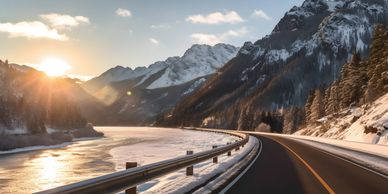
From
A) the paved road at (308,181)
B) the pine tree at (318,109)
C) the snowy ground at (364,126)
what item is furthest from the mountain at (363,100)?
the paved road at (308,181)

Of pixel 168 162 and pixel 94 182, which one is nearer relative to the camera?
pixel 94 182

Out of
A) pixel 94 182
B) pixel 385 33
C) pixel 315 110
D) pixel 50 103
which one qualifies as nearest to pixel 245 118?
pixel 315 110

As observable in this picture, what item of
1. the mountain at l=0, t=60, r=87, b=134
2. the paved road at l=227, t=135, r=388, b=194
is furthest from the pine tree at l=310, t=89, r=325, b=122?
the paved road at l=227, t=135, r=388, b=194

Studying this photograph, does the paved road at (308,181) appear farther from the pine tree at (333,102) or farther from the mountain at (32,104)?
the mountain at (32,104)

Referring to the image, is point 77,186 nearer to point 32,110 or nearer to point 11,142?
point 11,142

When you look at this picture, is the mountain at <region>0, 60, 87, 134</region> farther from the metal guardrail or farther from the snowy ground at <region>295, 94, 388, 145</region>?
the metal guardrail

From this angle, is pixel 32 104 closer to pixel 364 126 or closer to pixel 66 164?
pixel 66 164

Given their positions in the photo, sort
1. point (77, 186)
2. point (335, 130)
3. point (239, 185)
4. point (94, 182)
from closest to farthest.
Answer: point (77, 186)
point (94, 182)
point (239, 185)
point (335, 130)

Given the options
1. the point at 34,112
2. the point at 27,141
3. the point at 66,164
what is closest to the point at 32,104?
the point at 34,112

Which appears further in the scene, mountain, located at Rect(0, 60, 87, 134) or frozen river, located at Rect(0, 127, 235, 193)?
mountain, located at Rect(0, 60, 87, 134)

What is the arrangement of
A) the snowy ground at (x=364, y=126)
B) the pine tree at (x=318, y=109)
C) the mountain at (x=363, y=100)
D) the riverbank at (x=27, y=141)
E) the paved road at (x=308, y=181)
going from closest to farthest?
1. the paved road at (x=308, y=181)
2. the snowy ground at (x=364, y=126)
3. the mountain at (x=363, y=100)
4. the riverbank at (x=27, y=141)
5. the pine tree at (x=318, y=109)

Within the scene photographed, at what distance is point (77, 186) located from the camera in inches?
264

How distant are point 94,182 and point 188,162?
7010mm

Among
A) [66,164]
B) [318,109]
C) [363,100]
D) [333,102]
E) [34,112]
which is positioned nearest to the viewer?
[66,164]
